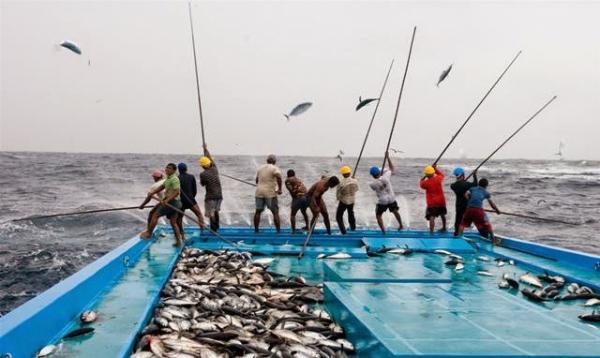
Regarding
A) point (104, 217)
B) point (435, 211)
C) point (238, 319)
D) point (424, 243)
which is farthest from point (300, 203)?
point (104, 217)

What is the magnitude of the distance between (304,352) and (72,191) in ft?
108

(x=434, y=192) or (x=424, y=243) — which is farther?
(x=434, y=192)

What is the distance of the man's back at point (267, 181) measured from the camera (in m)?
12.7

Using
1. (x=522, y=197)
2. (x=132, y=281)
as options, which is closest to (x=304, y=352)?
(x=132, y=281)

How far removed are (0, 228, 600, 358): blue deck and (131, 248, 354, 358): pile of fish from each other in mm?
233

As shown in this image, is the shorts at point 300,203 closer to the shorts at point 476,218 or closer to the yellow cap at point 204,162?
the yellow cap at point 204,162

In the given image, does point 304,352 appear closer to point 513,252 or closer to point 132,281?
point 132,281

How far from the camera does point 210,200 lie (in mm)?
12453

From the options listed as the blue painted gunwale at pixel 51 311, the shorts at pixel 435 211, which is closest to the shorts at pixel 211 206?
the blue painted gunwale at pixel 51 311

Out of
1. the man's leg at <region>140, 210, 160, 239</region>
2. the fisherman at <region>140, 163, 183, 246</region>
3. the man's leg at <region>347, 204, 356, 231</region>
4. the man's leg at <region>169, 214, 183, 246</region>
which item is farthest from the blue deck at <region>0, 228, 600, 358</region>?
the man's leg at <region>347, 204, 356, 231</region>

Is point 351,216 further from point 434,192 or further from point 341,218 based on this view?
point 434,192

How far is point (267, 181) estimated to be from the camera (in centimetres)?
1271

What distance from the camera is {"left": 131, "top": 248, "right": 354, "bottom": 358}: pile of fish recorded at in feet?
17.5

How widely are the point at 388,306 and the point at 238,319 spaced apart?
181 cm
